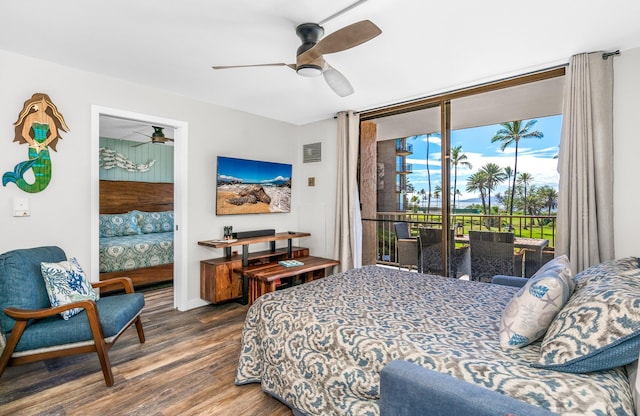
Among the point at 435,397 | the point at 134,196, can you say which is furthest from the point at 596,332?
the point at 134,196

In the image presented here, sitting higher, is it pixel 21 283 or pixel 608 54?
pixel 608 54

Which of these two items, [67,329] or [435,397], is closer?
[435,397]

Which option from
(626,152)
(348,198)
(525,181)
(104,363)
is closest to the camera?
(104,363)

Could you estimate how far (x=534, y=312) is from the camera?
1.46m

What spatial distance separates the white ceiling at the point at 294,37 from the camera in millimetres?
2098

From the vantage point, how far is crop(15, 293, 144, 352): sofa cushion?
2.11 m

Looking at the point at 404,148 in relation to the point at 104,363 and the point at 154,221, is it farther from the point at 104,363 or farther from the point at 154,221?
the point at 154,221

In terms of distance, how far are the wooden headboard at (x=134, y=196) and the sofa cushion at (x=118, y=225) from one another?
26cm

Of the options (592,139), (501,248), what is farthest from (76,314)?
(592,139)

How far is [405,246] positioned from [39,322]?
3789 millimetres

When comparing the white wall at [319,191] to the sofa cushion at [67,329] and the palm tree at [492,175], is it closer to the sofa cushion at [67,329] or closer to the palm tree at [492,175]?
the palm tree at [492,175]

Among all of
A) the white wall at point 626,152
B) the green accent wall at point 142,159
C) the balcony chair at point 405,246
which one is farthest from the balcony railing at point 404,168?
the green accent wall at point 142,159

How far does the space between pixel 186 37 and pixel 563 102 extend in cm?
327

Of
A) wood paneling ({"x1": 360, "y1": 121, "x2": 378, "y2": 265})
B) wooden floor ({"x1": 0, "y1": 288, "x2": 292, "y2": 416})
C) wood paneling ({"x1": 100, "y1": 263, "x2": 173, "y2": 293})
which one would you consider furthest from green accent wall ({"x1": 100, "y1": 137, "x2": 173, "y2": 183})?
wood paneling ({"x1": 360, "y1": 121, "x2": 378, "y2": 265})
